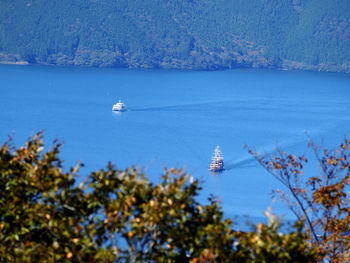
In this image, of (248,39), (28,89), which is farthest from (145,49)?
(28,89)

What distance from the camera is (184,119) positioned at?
151 feet

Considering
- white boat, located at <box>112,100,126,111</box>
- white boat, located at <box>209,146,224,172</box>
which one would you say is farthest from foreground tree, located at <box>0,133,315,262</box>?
white boat, located at <box>112,100,126,111</box>

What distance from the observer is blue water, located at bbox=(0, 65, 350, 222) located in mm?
32594

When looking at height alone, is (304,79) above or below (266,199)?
above

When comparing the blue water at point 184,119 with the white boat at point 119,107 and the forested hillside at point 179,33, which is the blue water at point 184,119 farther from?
the forested hillside at point 179,33

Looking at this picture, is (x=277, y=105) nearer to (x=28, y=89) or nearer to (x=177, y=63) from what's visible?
(x=28, y=89)

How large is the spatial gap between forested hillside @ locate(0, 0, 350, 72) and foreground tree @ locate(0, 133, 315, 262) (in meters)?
84.1

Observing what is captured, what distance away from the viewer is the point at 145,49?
93.2m

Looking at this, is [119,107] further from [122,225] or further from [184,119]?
[122,225]

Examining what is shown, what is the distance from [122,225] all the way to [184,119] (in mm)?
42084

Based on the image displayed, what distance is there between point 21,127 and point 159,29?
62084 millimetres

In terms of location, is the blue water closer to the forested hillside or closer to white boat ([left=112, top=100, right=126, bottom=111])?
white boat ([left=112, top=100, right=126, bottom=111])

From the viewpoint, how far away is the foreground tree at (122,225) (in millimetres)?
3883

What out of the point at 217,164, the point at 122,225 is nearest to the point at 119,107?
the point at 217,164
